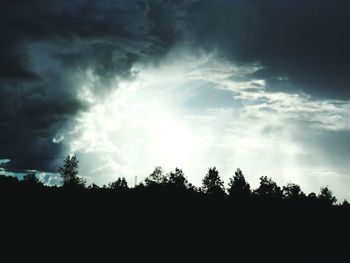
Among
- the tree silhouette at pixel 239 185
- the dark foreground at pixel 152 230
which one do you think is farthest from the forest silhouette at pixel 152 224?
the tree silhouette at pixel 239 185

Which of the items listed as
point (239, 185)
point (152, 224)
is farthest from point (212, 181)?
point (152, 224)

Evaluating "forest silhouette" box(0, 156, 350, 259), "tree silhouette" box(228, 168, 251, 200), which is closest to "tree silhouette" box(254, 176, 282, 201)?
"tree silhouette" box(228, 168, 251, 200)

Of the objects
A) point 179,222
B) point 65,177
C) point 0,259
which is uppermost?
point 65,177

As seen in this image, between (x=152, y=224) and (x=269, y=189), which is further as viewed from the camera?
(x=269, y=189)

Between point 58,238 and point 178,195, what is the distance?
2190 centimetres

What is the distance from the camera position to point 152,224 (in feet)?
177

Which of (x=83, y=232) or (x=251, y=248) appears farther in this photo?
(x=251, y=248)

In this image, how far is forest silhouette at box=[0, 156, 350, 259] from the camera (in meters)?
46.8

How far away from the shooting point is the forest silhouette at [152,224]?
1844 inches

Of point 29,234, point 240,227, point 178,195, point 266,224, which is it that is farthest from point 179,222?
point 29,234

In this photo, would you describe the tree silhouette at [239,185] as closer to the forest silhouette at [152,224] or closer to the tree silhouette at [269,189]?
the tree silhouette at [269,189]

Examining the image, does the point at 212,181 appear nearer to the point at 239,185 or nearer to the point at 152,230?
the point at 239,185

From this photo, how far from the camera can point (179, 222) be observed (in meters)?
55.8

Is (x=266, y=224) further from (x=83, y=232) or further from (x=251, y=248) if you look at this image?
(x=83, y=232)
